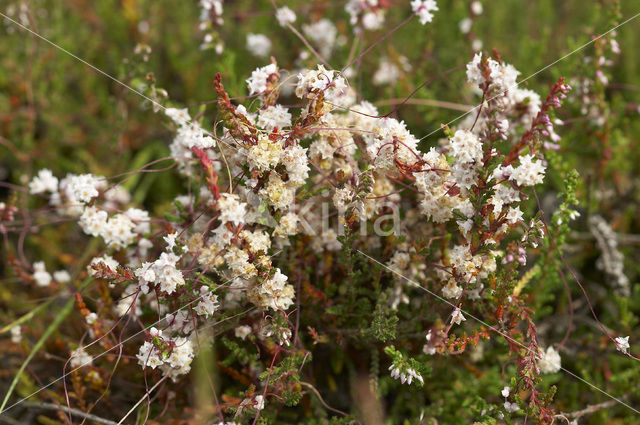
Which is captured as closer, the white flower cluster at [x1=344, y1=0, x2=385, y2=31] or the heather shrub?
the heather shrub

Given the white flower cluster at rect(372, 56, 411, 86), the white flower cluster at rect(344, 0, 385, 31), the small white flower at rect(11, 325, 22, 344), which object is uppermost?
the white flower cluster at rect(372, 56, 411, 86)

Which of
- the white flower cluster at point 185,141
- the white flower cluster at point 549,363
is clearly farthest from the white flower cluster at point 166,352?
the white flower cluster at point 549,363

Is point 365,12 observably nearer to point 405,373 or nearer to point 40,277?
point 405,373

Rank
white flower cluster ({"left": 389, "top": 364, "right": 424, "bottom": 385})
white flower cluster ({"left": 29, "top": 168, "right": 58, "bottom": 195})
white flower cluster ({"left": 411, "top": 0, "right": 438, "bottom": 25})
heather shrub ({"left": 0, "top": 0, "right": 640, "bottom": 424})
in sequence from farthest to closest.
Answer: white flower cluster ({"left": 29, "top": 168, "right": 58, "bottom": 195}) < white flower cluster ({"left": 411, "top": 0, "right": 438, "bottom": 25}) < heather shrub ({"left": 0, "top": 0, "right": 640, "bottom": 424}) < white flower cluster ({"left": 389, "top": 364, "right": 424, "bottom": 385})

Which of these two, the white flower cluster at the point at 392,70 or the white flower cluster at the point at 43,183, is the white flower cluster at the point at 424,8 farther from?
the white flower cluster at the point at 43,183

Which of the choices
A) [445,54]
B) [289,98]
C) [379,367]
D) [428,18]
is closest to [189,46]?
[289,98]

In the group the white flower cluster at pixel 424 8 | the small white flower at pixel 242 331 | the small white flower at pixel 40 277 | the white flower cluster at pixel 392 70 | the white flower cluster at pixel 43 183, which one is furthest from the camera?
the white flower cluster at pixel 392 70

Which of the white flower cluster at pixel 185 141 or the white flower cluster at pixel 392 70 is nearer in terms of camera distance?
the white flower cluster at pixel 185 141

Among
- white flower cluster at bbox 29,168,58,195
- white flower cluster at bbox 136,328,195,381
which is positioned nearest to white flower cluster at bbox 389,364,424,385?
white flower cluster at bbox 136,328,195,381

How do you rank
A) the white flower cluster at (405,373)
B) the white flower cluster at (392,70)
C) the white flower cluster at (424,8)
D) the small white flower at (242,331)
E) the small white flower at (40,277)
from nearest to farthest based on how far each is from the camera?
the white flower cluster at (405,373) < the small white flower at (242,331) < the white flower cluster at (424,8) < the small white flower at (40,277) < the white flower cluster at (392,70)

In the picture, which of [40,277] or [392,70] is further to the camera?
[392,70]

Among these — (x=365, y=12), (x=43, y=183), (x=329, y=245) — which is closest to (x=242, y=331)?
(x=329, y=245)

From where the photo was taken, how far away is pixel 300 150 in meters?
1.75

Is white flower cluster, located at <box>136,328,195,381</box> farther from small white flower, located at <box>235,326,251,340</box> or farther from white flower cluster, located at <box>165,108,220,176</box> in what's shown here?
white flower cluster, located at <box>165,108,220,176</box>
